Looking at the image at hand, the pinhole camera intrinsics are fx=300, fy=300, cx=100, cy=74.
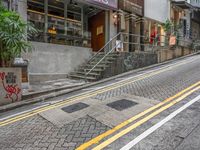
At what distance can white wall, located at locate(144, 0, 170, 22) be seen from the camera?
79.7 ft

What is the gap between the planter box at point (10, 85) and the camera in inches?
412

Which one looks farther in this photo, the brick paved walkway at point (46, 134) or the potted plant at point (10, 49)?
the potted plant at point (10, 49)

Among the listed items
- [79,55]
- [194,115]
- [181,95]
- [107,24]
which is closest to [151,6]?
[107,24]

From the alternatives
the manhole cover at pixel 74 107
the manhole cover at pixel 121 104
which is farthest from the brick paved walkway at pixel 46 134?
the manhole cover at pixel 121 104

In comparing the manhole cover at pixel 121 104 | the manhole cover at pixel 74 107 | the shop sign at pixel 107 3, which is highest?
the shop sign at pixel 107 3

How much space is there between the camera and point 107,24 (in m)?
20.5

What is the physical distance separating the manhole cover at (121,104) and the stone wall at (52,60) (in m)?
6.25

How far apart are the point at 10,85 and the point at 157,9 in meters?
18.2

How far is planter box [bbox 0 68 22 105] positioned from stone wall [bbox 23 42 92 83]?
331 centimetres

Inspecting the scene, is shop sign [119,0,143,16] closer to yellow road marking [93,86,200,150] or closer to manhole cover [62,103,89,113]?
yellow road marking [93,86,200,150]

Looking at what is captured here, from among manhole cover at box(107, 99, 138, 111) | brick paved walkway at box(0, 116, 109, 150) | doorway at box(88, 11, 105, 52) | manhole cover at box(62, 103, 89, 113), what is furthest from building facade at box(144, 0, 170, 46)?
brick paved walkway at box(0, 116, 109, 150)

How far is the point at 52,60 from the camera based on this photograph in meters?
15.7

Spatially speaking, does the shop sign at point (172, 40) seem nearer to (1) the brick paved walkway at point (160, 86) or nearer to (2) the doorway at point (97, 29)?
(2) the doorway at point (97, 29)

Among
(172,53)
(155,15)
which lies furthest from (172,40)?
(155,15)
